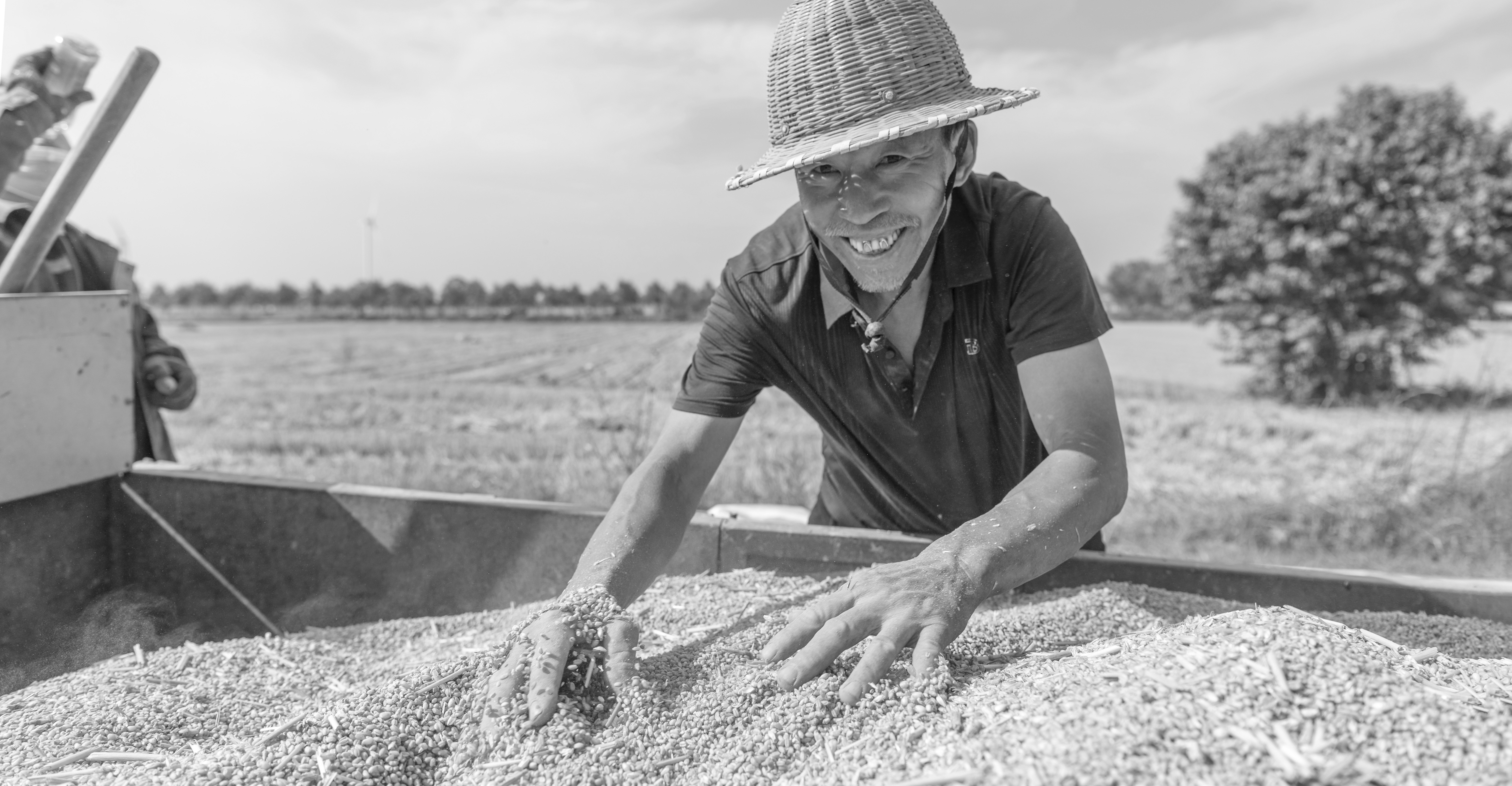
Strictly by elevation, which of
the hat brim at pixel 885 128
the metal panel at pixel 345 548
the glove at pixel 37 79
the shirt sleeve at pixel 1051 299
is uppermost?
the glove at pixel 37 79

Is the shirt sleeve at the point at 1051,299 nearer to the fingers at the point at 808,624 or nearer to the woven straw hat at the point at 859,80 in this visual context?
the woven straw hat at the point at 859,80

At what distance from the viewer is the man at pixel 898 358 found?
1380mm

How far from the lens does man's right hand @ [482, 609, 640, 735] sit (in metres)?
1.30

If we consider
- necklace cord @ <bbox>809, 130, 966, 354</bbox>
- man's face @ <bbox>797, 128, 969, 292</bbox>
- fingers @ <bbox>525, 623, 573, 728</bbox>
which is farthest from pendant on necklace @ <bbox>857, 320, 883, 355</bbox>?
fingers @ <bbox>525, 623, 573, 728</bbox>

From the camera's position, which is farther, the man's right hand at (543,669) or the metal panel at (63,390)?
the metal panel at (63,390)

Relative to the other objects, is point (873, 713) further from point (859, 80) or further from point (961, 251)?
point (859, 80)

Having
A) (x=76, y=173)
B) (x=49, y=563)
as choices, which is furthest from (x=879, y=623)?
(x=76, y=173)

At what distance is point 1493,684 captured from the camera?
1143 millimetres

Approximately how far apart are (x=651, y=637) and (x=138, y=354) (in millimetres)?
2756

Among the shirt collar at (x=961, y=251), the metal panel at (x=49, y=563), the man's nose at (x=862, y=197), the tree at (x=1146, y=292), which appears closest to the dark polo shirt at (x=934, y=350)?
the shirt collar at (x=961, y=251)

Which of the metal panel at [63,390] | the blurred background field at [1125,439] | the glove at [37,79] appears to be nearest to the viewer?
the metal panel at [63,390]

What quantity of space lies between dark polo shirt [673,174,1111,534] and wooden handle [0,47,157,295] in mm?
1536

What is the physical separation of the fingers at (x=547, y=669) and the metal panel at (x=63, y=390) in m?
1.47

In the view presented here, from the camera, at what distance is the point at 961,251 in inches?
74.7
